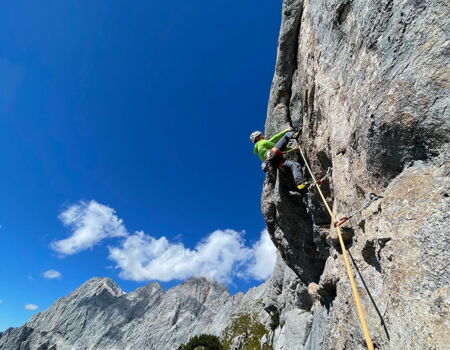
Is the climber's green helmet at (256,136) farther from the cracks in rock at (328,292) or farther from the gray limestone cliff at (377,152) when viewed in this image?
the cracks in rock at (328,292)

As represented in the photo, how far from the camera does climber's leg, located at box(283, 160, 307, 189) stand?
10414 mm

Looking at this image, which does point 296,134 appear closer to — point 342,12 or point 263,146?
point 263,146

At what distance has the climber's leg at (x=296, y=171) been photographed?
10.4 m

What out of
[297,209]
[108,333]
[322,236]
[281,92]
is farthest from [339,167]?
[108,333]

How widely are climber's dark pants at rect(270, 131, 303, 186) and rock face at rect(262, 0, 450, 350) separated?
734 millimetres

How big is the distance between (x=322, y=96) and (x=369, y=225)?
4.30 meters

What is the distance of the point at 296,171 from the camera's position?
10.6 meters

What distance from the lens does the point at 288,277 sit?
87.7 ft

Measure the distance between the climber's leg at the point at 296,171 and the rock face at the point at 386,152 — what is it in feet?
2.26

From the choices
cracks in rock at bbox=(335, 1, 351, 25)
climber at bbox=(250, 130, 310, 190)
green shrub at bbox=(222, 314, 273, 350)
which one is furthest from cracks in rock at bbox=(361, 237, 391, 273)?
green shrub at bbox=(222, 314, 273, 350)

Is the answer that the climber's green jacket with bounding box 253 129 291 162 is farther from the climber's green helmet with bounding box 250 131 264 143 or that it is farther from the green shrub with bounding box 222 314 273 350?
the green shrub with bounding box 222 314 273 350

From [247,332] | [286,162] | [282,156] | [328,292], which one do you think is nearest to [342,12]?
[282,156]

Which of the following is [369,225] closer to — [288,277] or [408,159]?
[408,159]

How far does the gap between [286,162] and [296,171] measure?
62 centimetres
